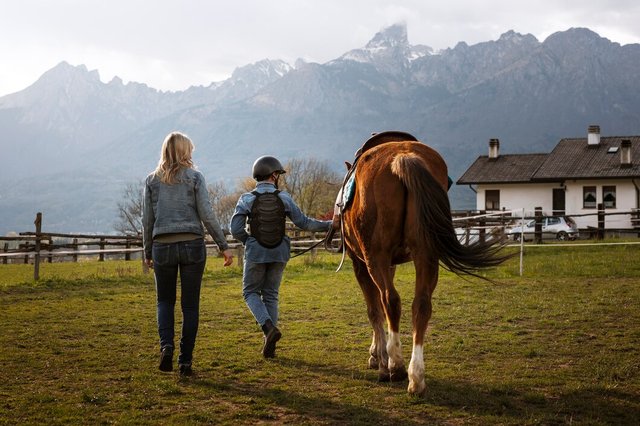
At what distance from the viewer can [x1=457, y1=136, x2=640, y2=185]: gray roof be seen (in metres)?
41.9

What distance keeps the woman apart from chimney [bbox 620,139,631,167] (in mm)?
40087

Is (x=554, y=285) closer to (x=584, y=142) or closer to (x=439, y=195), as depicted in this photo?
(x=439, y=195)

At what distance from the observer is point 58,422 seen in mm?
4523

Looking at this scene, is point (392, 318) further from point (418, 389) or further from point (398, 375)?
point (418, 389)

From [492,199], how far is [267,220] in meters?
43.5

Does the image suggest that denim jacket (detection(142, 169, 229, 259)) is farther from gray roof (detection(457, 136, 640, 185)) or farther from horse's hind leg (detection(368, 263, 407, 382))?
gray roof (detection(457, 136, 640, 185))

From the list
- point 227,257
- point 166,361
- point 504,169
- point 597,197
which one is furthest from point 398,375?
point 504,169

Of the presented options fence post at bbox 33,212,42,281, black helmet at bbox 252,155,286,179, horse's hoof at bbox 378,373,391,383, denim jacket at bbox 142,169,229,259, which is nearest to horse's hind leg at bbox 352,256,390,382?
horse's hoof at bbox 378,373,391,383

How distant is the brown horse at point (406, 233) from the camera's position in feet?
17.1

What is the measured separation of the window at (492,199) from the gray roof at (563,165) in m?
1.17

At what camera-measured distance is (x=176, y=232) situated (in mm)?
6023

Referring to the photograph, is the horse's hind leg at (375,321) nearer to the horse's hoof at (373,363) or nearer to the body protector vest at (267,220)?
the horse's hoof at (373,363)

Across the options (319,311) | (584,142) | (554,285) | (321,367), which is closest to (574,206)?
(584,142)

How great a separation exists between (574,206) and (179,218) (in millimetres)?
40231
